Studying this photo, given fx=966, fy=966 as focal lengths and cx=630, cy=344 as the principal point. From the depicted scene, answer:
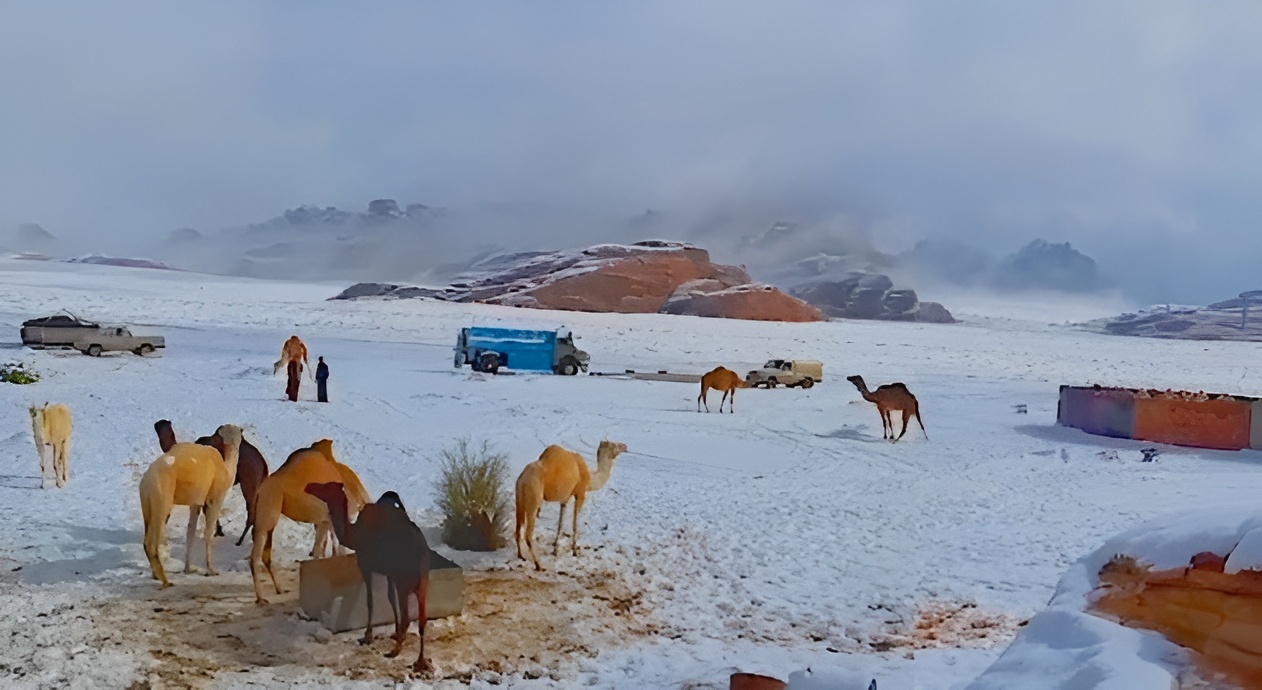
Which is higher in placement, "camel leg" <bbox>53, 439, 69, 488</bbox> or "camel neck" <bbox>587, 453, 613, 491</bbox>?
"camel neck" <bbox>587, 453, 613, 491</bbox>

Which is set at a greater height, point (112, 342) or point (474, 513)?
point (112, 342)

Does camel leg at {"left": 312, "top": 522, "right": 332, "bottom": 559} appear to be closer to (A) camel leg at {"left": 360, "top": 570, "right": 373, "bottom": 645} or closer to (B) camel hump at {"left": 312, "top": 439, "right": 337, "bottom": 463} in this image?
(B) camel hump at {"left": 312, "top": 439, "right": 337, "bottom": 463}

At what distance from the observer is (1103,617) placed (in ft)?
14.8

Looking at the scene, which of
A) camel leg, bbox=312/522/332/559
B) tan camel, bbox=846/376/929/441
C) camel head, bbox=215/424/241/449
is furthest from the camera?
tan camel, bbox=846/376/929/441

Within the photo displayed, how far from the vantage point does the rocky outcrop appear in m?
55.2

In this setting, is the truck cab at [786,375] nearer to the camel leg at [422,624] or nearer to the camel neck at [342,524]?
the camel neck at [342,524]

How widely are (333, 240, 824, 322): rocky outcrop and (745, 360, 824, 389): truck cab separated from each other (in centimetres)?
2959

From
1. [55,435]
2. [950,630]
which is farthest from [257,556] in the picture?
[950,630]

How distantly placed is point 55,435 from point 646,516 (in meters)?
6.30

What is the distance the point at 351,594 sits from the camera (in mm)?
6445

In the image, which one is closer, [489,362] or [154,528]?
[154,528]

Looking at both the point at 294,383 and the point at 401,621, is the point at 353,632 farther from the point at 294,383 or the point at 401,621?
the point at 294,383

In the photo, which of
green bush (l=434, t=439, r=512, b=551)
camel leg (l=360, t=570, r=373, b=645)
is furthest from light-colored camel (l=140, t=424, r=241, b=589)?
green bush (l=434, t=439, r=512, b=551)

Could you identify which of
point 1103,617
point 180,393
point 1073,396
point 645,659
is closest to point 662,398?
point 1073,396
